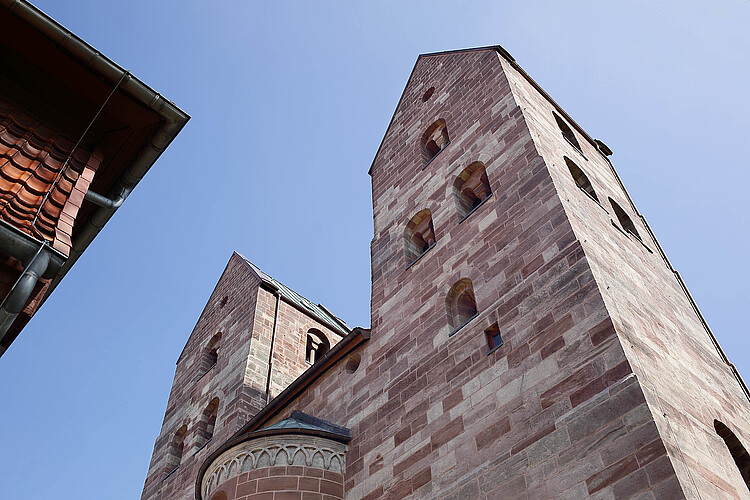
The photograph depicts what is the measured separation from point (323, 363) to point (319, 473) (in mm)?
2806

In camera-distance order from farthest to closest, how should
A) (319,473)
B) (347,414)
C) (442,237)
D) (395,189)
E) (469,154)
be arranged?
(395,189) → (469,154) → (442,237) → (347,414) → (319,473)

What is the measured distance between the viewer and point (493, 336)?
9852 mm

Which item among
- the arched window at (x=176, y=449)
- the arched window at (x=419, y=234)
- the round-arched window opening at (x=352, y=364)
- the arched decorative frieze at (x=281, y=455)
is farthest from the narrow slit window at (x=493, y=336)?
the arched window at (x=176, y=449)

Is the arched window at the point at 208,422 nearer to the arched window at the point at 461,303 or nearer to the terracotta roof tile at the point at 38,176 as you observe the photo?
the arched window at the point at 461,303

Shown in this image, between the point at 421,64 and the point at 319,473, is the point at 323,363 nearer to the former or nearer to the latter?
the point at 319,473

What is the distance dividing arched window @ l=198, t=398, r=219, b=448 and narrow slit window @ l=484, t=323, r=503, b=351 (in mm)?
10789

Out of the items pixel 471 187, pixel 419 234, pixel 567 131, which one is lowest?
pixel 419 234

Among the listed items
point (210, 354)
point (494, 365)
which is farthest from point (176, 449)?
point (494, 365)

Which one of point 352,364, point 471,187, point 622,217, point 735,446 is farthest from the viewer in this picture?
point 622,217

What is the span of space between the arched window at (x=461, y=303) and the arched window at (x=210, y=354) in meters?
12.3

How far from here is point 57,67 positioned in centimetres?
822

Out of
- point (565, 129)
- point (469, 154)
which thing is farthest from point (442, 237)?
point (565, 129)

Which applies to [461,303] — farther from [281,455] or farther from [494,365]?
[281,455]

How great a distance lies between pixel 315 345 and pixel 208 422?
4.45m
